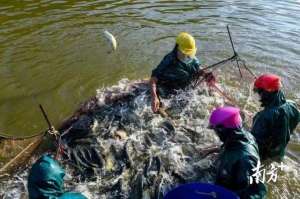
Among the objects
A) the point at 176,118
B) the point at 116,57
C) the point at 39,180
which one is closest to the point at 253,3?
the point at 116,57

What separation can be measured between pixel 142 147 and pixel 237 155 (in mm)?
2293

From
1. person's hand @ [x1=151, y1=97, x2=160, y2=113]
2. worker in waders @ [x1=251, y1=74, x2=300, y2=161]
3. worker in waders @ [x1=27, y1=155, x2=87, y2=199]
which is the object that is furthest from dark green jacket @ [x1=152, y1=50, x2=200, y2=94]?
worker in waders @ [x1=27, y1=155, x2=87, y2=199]

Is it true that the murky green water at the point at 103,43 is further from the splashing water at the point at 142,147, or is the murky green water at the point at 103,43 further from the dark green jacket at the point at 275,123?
the dark green jacket at the point at 275,123

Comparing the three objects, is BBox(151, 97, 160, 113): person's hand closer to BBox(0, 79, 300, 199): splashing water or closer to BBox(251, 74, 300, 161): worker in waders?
BBox(0, 79, 300, 199): splashing water

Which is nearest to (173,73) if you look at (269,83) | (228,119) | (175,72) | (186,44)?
(175,72)

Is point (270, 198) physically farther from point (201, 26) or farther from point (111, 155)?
point (201, 26)

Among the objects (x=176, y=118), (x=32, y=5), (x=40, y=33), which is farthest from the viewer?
(x=32, y=5)

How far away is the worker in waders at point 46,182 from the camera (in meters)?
4.13

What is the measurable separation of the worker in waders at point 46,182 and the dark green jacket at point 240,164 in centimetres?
180

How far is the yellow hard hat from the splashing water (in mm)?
958

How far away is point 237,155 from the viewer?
479 cm

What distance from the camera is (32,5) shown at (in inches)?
571

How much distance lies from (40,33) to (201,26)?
16.1 feet

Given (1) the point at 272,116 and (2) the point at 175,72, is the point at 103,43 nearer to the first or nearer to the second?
(2) the point at 175,72
